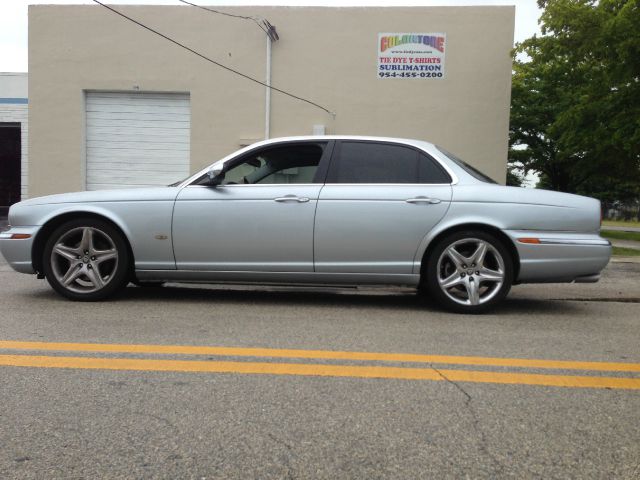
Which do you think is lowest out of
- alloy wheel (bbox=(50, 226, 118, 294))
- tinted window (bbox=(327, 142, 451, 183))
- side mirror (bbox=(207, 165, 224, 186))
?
alloy wheel (bbox=(50, 226, 118, 294))

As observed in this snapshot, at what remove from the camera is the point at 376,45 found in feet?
45.4

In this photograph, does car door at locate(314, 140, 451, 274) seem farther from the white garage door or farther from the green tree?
the green tree

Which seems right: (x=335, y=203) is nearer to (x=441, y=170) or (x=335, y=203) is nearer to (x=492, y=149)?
(x=441, y=170)

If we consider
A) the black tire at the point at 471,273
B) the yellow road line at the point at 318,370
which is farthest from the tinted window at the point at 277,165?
the yellow road line at the point at 318,370

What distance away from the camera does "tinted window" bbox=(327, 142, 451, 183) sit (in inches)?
205

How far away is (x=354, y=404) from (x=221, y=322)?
6.54ft

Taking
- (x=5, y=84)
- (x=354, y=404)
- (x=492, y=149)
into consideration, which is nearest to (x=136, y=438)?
(x=354, y=404)

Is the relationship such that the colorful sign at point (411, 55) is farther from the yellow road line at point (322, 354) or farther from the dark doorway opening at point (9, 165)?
the dark doorway opening at point (9, 165)

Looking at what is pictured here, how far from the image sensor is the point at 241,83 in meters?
14.1

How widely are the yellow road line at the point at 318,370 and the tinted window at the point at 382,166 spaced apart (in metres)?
2.27

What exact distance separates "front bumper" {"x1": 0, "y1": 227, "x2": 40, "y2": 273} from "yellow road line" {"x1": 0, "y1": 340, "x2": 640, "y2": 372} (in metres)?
1.71

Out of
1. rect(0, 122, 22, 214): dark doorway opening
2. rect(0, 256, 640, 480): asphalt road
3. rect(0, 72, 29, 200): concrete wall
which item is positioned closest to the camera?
rect(0, 256, 640, 480): asphalt road

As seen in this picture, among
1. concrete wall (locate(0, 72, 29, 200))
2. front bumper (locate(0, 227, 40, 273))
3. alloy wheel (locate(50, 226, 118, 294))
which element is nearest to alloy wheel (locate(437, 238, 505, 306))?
alloy wheel (locate(50, 226, 118, 294))

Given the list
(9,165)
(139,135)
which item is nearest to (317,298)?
(139,135)
